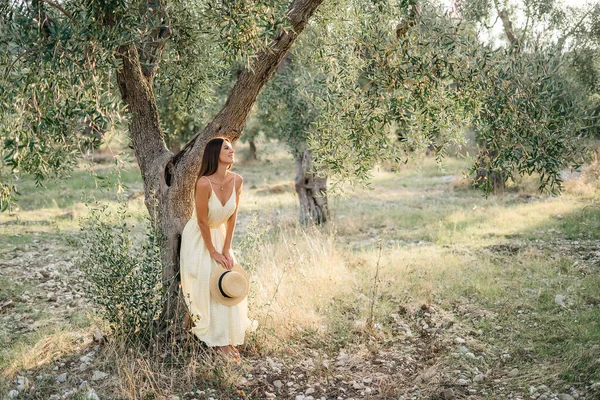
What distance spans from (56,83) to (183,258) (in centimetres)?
259

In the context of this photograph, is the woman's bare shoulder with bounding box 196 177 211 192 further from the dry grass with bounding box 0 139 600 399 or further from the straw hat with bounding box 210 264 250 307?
the dry grass with bounding box 0 139 600 399

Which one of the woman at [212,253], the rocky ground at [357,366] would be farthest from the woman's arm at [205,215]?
the rocky ground at [357,366]

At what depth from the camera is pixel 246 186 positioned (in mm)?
27047

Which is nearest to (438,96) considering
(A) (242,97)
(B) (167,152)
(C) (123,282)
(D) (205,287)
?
(A) (242,97)

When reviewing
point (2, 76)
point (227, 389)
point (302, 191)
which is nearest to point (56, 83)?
point (2, 76)

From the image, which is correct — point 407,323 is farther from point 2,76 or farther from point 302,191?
point 302,191

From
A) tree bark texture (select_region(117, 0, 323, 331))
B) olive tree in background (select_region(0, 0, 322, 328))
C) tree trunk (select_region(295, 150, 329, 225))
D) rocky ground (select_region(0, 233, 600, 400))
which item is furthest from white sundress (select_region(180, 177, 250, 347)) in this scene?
tree trunk (select_region(295, 150, 329, 225))

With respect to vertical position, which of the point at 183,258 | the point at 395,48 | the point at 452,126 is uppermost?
the point at 395,48

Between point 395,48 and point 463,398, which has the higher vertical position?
point 395,48

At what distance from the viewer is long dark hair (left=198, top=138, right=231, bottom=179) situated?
6.81 meters

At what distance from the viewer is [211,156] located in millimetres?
6832

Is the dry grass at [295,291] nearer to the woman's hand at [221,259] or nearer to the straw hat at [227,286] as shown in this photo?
the straw hat at [227,286]

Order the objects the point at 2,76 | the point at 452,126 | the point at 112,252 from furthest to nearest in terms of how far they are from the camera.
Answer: the point at 452,126 → the point at 112,252 → the point at 2,76

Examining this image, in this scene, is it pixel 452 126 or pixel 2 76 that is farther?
pixel 452 126
